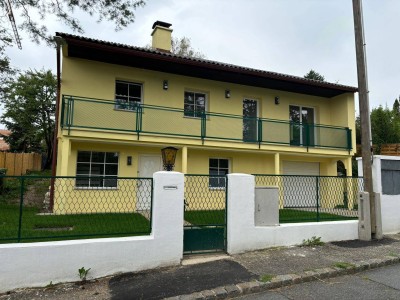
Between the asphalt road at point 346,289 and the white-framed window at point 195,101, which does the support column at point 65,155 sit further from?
the asphalt road at point 346,289

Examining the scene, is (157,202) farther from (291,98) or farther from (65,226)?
(291,98)

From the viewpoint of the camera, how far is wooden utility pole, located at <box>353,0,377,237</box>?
7.64m

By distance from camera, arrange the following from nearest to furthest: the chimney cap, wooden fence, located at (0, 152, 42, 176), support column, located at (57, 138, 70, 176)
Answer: support column, located at (57, 138, 70, 176) < the chimney cap < wooden fence, located at (0, 152, 42, 176)

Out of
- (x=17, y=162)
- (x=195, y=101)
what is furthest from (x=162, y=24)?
(x=17, y=162)

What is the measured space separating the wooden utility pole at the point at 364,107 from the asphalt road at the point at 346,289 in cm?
284

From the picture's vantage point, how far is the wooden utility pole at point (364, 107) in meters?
7.64

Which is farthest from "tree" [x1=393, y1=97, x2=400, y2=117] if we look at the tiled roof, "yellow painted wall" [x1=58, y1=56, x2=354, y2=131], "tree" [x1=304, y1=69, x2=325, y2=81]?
the tiled roof

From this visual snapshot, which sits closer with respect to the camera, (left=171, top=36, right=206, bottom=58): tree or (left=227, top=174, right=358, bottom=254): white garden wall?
(left=227, top=174, right=358, bottom=254): white garden wall

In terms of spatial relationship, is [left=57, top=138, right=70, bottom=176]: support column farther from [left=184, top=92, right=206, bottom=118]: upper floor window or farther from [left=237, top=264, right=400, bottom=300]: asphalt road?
[left=237, top=264, right=400, bottom=300]: asphalt road

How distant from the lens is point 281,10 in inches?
362

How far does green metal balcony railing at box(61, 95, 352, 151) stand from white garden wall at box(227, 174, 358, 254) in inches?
205

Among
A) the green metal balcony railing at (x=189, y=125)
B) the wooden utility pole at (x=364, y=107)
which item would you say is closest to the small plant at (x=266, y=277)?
the wooden utility pole at (x=364, y=107)

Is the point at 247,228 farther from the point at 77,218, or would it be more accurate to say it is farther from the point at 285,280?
the point at 77,218

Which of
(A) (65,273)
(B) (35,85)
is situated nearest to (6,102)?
(B) (35,85)
